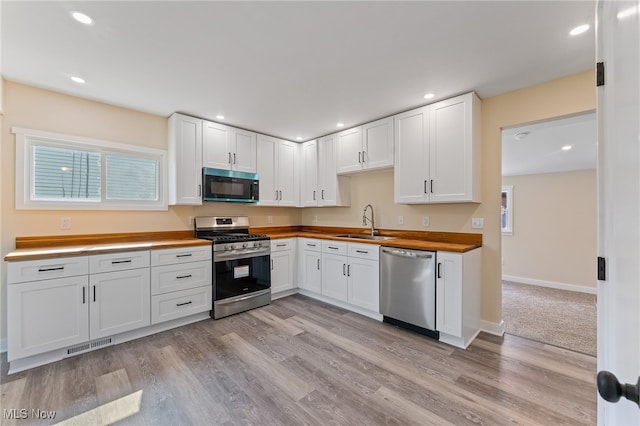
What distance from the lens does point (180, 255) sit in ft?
9.78

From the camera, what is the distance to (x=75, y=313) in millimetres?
2352

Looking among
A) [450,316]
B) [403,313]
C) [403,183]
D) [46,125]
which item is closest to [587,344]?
[450,316]

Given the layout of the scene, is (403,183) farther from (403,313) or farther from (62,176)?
(62,176)

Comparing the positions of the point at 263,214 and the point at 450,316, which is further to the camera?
the point at 263,214

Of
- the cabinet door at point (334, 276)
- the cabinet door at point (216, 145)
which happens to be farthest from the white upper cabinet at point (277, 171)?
the cabinet door at point (334, 276)

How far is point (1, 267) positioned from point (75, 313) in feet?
2.89

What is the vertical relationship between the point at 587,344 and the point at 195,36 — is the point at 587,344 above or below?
below

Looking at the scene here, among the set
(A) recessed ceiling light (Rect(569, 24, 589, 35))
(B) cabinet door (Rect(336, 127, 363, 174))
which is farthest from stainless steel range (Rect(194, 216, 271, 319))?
(A) recessed ceiling light (Rect(569, 24, 589, 35))

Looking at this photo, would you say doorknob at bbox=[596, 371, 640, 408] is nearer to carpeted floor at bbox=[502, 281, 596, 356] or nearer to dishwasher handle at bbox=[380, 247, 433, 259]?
dishwasher handle at bbox=[380, 247, 433, 259]

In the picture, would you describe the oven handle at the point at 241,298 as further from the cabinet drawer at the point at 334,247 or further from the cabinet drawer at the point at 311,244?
the cabinet drawer at the point at 334,247

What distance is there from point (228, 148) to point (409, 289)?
297 centimetres

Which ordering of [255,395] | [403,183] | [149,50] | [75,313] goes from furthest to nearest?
[403,183]
[75,313]
[149,50]
[255,395]

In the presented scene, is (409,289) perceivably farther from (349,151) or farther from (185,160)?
(185,160)

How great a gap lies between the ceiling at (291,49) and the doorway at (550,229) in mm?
1563
